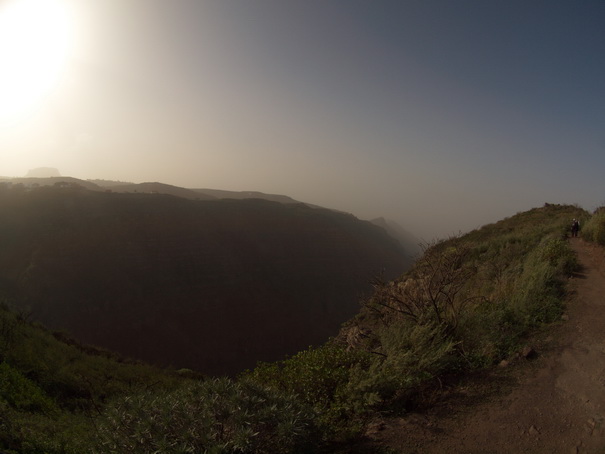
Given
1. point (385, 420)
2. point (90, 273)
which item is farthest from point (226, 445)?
point (90, 273)

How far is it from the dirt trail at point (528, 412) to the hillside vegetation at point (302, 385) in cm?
39

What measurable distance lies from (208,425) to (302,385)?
2138 mm

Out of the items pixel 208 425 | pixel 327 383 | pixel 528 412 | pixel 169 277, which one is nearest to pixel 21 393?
pixel 208 425

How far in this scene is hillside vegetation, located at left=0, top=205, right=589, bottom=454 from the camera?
3008mm

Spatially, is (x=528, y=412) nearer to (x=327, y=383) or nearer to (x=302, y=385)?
(x=327, y=383)

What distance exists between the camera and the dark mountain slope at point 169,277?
24.1 m

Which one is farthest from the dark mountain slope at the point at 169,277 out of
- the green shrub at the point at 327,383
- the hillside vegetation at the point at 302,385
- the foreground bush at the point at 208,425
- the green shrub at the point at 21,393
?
the foreground bush at the point at 208,425

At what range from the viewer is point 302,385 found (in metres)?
4.78

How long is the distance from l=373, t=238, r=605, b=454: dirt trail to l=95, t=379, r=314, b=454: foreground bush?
51.3 inches

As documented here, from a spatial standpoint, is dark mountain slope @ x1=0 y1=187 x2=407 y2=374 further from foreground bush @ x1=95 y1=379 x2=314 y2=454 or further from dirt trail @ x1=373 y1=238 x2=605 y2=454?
foreground bush @ x1=95 y1=379 x2=314 y2=454

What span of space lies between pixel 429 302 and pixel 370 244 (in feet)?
165

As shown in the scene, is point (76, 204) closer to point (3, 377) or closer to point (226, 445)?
point (3, 377)

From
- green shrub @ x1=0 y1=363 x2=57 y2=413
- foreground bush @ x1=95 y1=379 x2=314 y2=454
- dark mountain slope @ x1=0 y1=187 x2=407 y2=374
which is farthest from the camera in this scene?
dark mountain slope @ x1=0 y1=187 x2=407 y2=374

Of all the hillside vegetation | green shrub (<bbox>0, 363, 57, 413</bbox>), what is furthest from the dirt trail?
green shrub (<bbox>0, 363, 57, 413</bbox>)
